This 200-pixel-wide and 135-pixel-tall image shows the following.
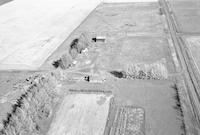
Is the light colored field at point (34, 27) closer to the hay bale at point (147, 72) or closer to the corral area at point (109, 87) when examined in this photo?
the corral area at point (109, 87)

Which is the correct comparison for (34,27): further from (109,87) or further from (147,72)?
(147,72)

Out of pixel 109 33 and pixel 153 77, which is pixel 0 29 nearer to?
pixel 109 33

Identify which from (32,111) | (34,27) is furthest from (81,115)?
(34,27)

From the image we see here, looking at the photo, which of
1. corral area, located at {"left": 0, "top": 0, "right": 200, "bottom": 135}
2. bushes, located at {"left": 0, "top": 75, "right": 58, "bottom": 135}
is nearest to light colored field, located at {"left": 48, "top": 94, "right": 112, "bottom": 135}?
corral area, located at {"left": 0, "top": 0, "right": 200, "bottom": 135}

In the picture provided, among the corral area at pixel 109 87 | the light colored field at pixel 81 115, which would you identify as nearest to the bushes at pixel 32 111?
the corral area at pixel 109 87

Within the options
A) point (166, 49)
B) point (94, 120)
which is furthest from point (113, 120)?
point (166, 49)
